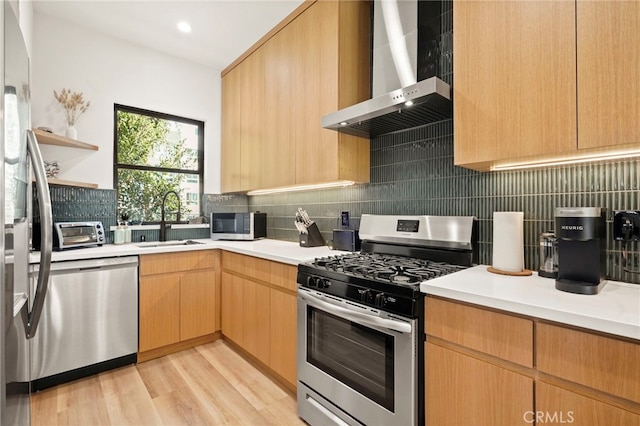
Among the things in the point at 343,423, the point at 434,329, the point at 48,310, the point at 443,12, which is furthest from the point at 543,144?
the point at 48,310

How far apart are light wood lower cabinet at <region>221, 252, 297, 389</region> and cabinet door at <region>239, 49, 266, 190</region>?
2.80 ft

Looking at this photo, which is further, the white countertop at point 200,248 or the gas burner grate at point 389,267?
the white countertop at point 200,248

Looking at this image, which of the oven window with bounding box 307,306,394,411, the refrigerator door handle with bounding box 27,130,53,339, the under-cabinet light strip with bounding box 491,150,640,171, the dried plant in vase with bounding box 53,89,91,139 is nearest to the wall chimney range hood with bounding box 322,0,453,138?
the under-cabinet light strip with bounding box 491,150,640,171

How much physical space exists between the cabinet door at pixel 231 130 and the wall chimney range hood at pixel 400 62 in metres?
1.62

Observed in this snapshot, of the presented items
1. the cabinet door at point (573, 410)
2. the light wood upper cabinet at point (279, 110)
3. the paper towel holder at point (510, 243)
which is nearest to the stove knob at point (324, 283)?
the paper towel holder at point (510, 243)

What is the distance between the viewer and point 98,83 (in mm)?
2900

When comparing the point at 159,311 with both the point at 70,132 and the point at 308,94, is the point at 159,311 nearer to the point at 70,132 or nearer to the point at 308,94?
the point at 70,132

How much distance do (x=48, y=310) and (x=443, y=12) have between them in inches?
126

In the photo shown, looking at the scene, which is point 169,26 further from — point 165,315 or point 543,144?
point 543,144

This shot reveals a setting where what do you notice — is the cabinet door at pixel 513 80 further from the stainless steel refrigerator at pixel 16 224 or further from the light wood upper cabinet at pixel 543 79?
the stainless steel refrigerator at pixel 16 224

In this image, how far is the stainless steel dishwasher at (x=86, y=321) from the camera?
2.10 metres

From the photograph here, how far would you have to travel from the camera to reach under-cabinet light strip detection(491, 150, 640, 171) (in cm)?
124

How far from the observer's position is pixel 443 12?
193 cm

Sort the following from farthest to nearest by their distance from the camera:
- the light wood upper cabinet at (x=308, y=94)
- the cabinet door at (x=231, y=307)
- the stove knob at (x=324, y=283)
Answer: the cabinet door at (x=231, y=307), the light wood upper cabinet at (x=308, y=94), the stove knob at (x=324, y=283)
